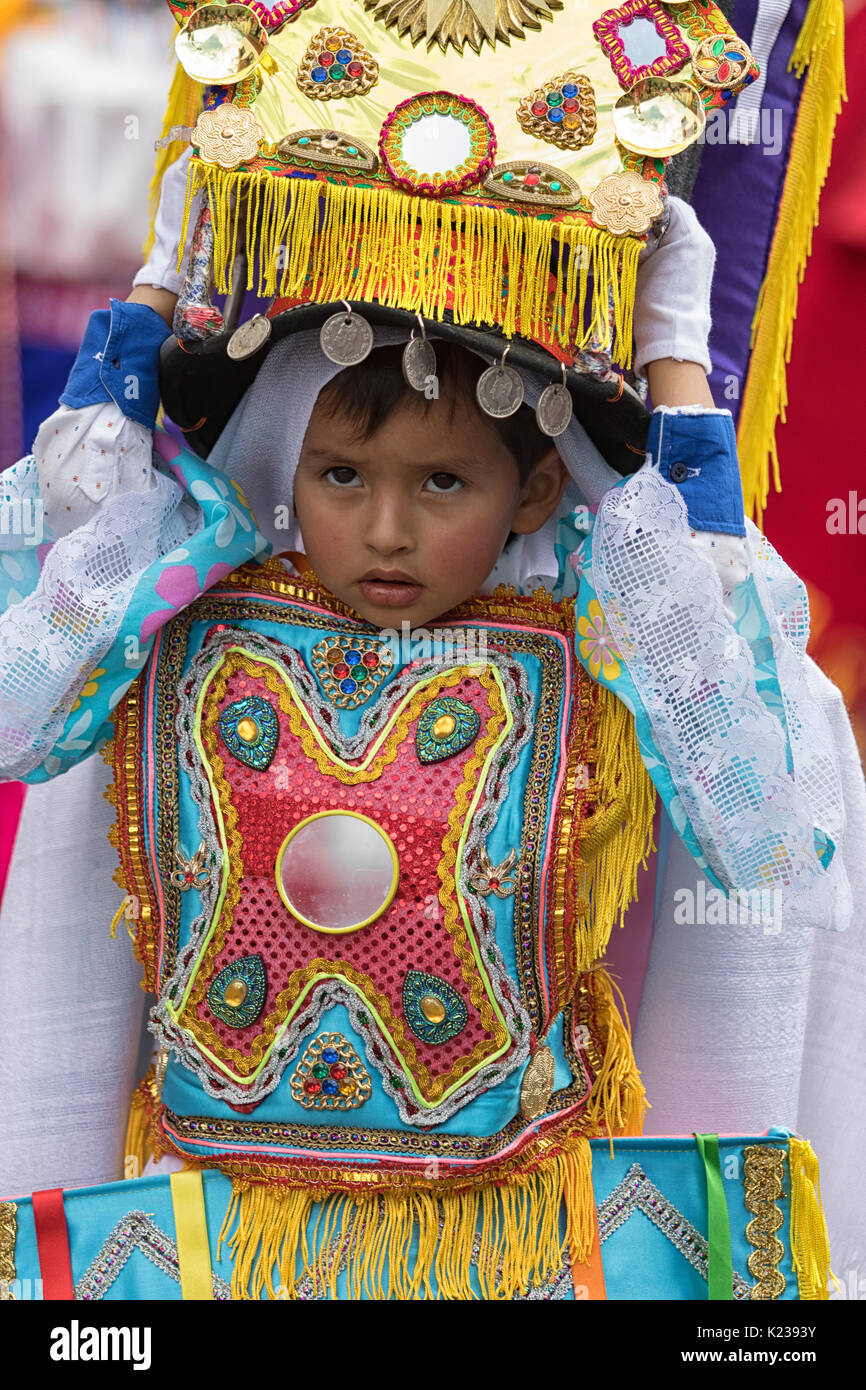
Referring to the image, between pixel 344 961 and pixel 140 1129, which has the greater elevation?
pixel 344 961

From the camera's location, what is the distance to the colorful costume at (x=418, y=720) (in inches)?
53.2

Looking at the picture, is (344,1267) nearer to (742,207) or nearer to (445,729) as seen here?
(445,729)

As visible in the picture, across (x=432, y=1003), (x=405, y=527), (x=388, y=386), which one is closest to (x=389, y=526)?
(x=405, y=527)

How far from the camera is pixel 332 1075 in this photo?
4.73 ft

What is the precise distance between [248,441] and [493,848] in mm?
475

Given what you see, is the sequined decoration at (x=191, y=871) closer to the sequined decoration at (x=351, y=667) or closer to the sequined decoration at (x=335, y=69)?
the sequined decoration at (x=351, y=667)

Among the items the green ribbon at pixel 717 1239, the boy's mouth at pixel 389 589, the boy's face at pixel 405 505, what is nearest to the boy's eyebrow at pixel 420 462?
the boy's face at pixel 405 505

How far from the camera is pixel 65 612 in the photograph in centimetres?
142

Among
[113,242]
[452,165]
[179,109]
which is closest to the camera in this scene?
[452,165]

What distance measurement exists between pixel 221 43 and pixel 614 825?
803 millimetres

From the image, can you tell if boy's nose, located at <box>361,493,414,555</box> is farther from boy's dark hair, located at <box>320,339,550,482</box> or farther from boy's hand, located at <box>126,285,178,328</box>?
boy's hand, located at <box>126,285,178,328</box>

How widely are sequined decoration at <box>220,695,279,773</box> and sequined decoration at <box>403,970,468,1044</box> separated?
0.82 ft
